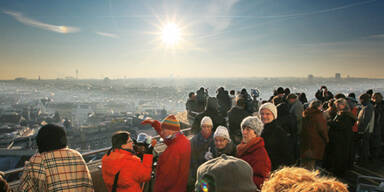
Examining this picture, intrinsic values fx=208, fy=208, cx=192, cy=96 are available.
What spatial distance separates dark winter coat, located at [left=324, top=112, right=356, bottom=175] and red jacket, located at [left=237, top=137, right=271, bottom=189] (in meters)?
3.49

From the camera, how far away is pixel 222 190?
132 centimetres

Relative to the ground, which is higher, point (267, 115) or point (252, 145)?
point (267, 115)

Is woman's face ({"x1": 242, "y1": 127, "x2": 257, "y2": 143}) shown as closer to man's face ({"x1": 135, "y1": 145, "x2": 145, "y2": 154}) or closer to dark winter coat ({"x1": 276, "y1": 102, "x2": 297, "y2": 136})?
man's face ({"x1": 135, "y1": 145, "x2": 145, "y2": 154})

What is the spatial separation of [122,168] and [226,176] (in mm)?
1646

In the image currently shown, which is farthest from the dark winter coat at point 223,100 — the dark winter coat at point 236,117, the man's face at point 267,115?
the man's face at point 267,115

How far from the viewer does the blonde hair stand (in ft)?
2.93

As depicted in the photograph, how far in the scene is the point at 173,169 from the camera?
2863mm

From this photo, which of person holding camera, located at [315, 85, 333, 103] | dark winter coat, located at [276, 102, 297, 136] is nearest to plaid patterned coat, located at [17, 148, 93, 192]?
dark winter coat, located at [276, 102, 297, 136]

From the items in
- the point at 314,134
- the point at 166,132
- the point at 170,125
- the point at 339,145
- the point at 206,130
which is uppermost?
the point at 170,125

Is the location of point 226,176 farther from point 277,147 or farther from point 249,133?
point 277,147

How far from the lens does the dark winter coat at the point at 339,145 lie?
4.91 m

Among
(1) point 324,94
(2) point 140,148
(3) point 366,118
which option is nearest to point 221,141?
(2) point 140,148

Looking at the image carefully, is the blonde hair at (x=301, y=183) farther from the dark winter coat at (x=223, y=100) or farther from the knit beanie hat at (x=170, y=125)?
the dark winter coat at (x=223, y=100)

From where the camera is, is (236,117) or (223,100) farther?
(223,100)
